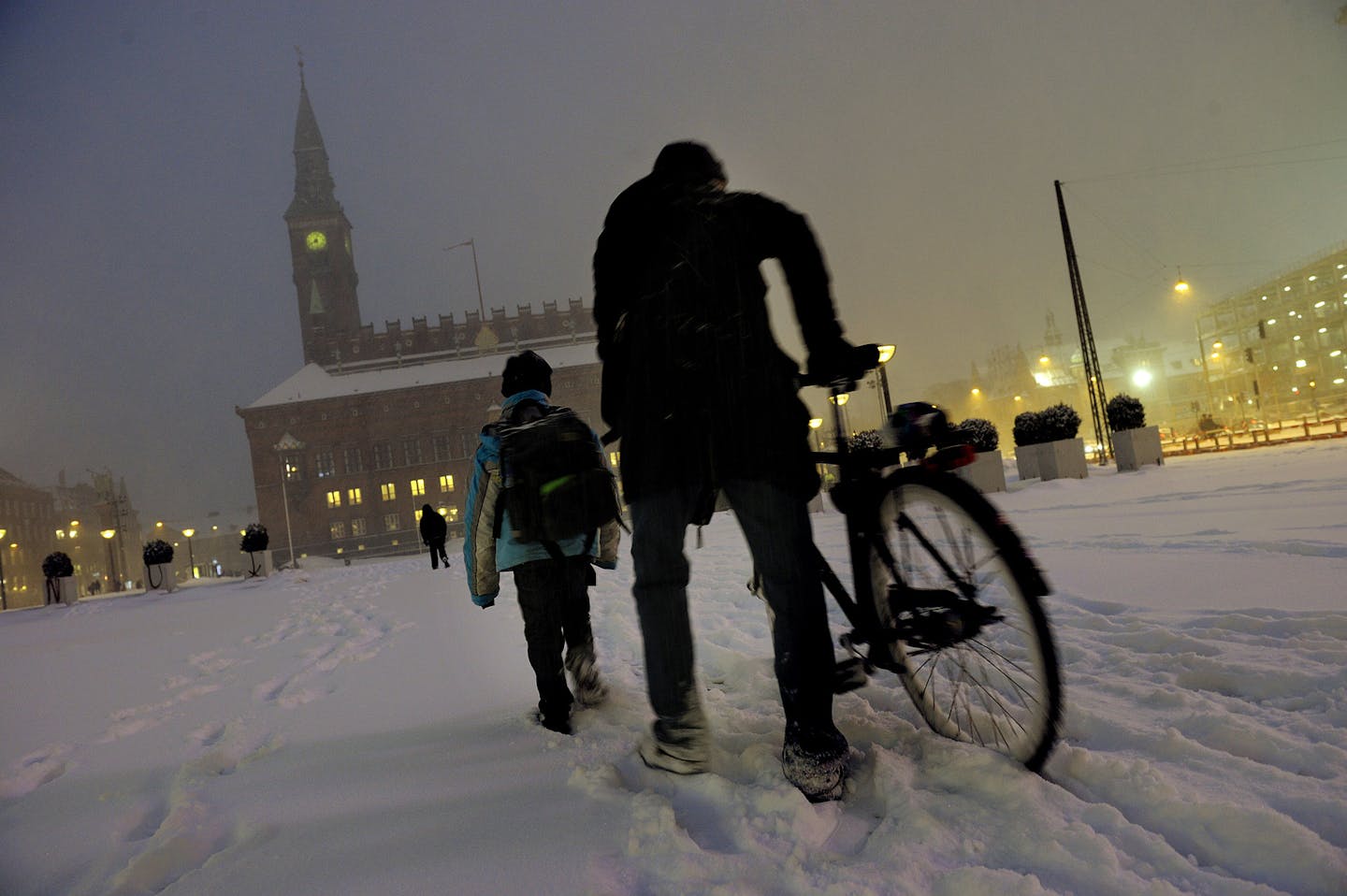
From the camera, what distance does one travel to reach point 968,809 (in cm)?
157

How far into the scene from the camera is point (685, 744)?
6.29 feet

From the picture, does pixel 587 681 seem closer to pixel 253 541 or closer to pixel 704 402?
pixel 704 402

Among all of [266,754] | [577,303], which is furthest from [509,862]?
[577,303]

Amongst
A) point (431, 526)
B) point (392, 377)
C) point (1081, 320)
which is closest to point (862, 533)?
point (431, 526)

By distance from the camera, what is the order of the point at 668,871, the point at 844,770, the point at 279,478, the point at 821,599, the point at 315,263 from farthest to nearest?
1. the point at 315,263
2. the point at 279,478
3. the point at 821,599
4. the point at 844,770
5. the point at 668,871

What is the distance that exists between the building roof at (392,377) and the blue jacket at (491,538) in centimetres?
5776

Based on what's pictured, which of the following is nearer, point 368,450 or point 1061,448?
point 1061,448

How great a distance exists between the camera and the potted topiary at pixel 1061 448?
45.9ft

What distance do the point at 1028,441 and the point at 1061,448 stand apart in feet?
A: 2.73

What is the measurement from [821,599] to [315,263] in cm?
7839

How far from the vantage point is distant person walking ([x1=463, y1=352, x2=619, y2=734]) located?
2900 millimetres

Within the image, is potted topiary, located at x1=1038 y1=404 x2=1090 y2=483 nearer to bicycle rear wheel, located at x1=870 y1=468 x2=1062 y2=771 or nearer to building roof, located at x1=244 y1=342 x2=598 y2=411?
bicycle rear wheel, located at x1=870 y1=468 x2=1062 y2=771

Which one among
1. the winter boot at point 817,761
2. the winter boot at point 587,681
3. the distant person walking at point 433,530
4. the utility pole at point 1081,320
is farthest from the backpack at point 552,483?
the utility pole at point 1081,320

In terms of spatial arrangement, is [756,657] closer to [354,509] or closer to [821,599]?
[821,599]
